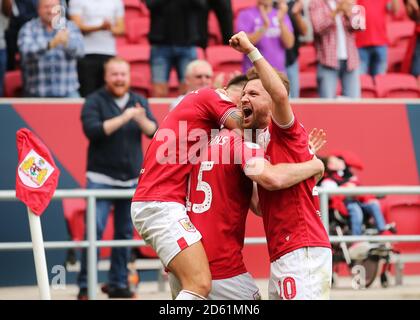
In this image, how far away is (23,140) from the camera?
854 centimetres

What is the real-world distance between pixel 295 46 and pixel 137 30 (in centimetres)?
194

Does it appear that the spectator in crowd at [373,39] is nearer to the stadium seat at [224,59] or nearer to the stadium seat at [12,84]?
the stadium seat at [224,59]

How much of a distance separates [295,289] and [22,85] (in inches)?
250

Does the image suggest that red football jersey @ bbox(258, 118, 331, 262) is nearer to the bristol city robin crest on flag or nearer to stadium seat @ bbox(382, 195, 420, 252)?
the bristol city robin crest on flag

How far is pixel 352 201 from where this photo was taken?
12.7 m

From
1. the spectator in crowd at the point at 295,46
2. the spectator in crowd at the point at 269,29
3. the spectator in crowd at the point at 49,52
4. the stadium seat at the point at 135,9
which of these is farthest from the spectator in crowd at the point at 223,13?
the spectator in crowd at the point at 49,52

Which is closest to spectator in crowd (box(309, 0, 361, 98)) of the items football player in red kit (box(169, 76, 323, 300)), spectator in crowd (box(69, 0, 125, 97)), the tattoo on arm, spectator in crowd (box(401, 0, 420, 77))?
spectator in crowd (box(401, 0, 420, 77))

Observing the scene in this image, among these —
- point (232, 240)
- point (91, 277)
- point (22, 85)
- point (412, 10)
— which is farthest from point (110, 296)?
point (412, 10)

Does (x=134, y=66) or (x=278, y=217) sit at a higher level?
(x=134, y=66)

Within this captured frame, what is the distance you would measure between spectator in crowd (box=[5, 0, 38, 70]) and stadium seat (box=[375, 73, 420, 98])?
4.10m

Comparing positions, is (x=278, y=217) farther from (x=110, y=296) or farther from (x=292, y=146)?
(x=110, y=296)

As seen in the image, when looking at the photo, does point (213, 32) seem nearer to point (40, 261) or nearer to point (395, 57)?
point (395, 57)

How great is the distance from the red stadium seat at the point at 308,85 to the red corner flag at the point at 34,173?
585cm

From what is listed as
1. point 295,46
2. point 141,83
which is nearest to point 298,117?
point 295,46
